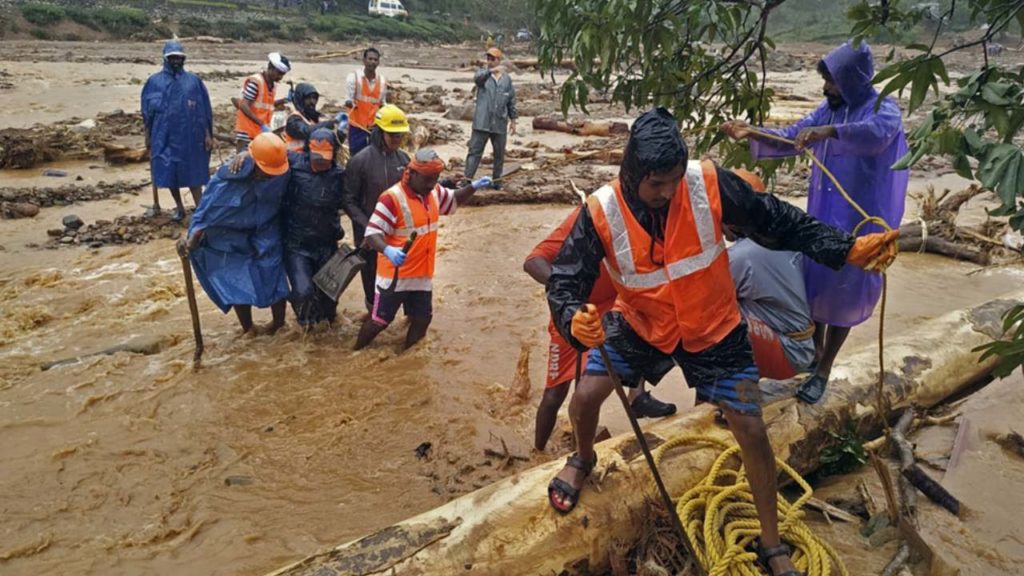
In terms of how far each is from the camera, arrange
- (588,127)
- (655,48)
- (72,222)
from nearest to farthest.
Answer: (655,48), (72,222), (588,127)

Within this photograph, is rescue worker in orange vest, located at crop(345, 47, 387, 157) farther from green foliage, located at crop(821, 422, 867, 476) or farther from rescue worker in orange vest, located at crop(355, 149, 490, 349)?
green foliage, located at crop(821, 422, 867, 476)

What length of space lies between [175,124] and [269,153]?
3.43 m

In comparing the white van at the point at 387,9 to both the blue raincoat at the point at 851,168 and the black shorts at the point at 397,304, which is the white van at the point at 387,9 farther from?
the blue raincoat at the point at 851,168

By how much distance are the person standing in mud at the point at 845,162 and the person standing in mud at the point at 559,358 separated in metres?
0.83

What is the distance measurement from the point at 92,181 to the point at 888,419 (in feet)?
31.5

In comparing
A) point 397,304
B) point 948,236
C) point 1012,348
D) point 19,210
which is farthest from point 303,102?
point 948,236

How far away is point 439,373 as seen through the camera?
5.34 metres

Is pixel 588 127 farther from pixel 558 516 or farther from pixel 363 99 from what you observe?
pixel 558 516

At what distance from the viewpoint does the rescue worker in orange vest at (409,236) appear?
4.99 m

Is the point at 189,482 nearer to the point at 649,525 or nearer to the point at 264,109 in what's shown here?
the point at 649,525

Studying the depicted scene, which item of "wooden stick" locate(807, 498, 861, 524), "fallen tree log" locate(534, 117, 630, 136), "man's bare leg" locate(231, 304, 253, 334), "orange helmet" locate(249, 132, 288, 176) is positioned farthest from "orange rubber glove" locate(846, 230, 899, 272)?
"fallen tree log" locate(534, 117, 630, 136)

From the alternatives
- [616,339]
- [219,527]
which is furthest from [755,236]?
[219,527]

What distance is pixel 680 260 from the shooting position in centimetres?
262

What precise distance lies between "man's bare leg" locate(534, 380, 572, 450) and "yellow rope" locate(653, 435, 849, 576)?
2.41ft
